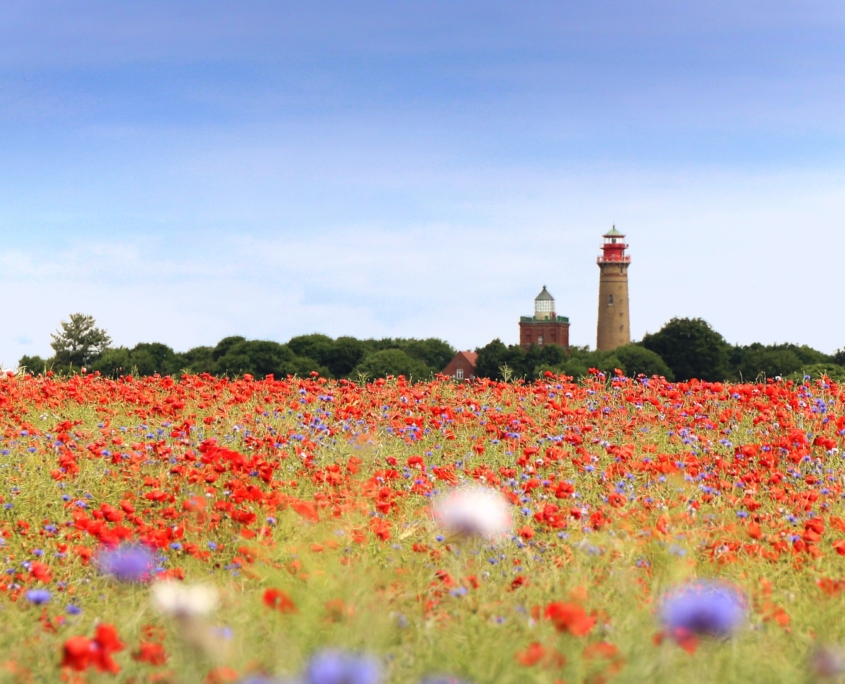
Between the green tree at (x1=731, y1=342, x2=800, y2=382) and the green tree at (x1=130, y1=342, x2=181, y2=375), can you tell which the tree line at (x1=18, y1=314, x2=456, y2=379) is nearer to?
the green tree at (x1=130, y1=342, x2=181, y2=375)

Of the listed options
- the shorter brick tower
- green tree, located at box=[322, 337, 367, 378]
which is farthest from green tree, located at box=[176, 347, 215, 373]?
the shorter brick tower

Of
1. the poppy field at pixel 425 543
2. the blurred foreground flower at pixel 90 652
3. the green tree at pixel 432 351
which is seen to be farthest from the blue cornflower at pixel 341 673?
the green tree at pixel 432 351

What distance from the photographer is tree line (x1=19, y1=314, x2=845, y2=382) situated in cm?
6238

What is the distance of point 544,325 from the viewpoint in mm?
112000

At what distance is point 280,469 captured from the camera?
28.0 ft

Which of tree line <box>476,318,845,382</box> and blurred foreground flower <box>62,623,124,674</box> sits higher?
tree line <box>476,318,845,382</box>

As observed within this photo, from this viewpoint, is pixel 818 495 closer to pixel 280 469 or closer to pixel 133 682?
pixel 280 469

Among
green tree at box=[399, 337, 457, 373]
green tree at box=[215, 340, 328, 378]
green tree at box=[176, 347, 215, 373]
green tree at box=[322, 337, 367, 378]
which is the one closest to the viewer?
green tree at box=[215, 340, 328, 378]

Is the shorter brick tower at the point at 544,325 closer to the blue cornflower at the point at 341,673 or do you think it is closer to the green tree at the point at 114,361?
the green tree at the point at 114,361

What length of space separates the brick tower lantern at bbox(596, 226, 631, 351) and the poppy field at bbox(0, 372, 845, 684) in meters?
78.6

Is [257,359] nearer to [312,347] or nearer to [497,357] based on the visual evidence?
[312,347]

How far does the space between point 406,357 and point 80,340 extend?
30.5 m

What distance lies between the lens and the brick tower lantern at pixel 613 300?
89.8 meters

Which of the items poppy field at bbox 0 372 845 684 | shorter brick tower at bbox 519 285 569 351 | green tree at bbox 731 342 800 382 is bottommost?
poppy field at bbox 0 372 845 684
